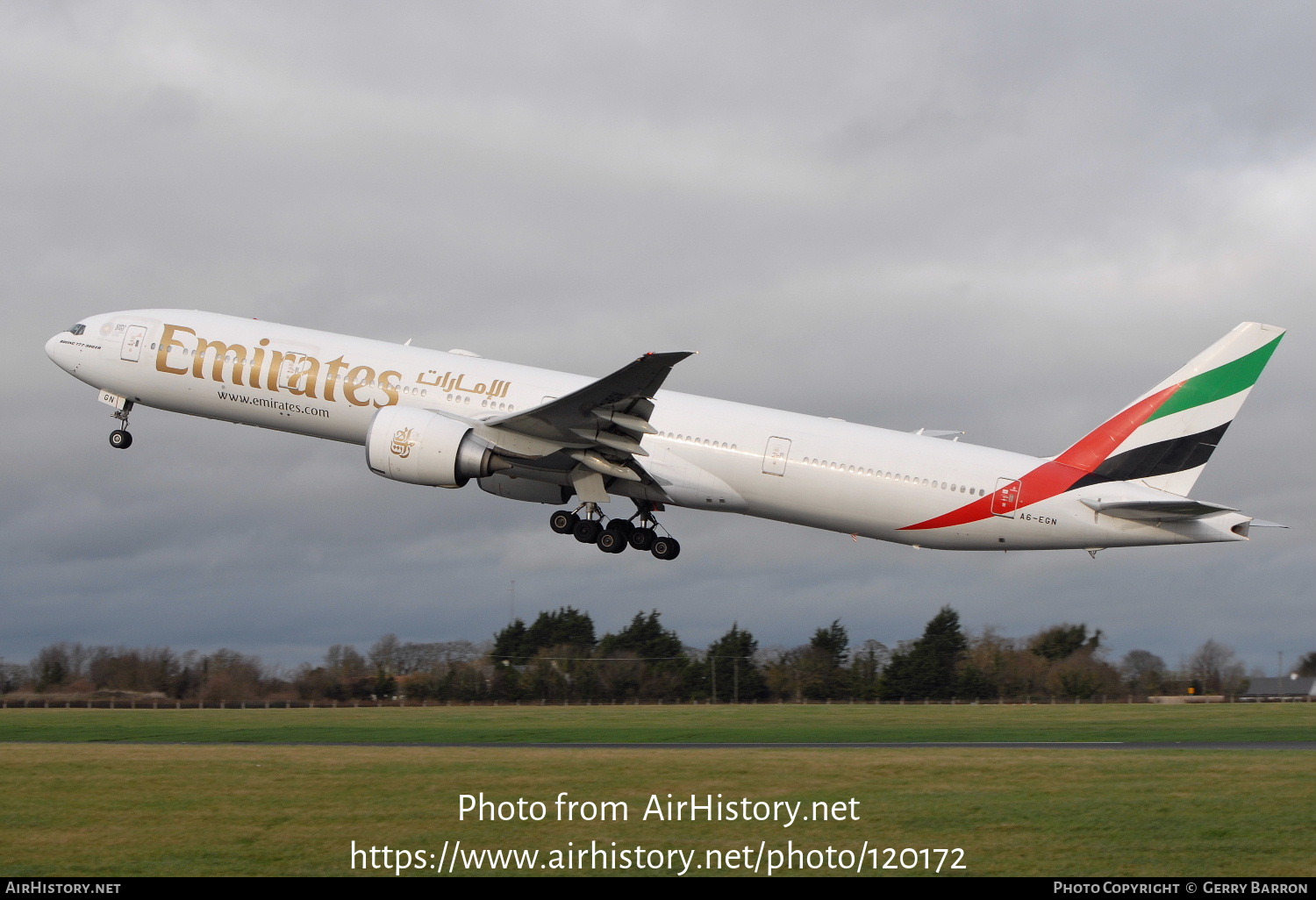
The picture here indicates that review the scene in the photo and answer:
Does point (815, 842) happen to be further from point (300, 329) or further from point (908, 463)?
point (300, 329)

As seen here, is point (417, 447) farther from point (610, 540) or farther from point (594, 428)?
point (610, 540)

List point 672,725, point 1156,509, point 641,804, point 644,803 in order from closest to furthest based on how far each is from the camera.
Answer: point 641,804
point 644,803
point 1156,509
point 672,725

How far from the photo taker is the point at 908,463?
113 ft

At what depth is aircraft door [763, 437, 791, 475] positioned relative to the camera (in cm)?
3428

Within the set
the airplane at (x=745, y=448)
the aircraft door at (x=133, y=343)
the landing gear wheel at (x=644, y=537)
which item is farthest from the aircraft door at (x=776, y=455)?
the aircraft door at (x=133, y=343)

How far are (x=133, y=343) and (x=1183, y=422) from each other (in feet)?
102

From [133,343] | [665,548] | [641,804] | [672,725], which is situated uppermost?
[133,343]

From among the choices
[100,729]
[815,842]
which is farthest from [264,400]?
[815,842]

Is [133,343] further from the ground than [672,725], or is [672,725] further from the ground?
[133,343]

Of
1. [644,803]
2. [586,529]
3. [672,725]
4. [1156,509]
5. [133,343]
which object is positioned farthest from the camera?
[672,725]

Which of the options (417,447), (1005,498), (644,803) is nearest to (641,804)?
(644,803)

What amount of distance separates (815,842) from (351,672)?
192 ft

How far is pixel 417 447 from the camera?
109 feet

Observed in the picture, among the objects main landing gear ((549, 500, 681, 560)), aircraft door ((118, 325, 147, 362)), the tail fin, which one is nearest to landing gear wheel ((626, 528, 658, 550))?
main landing gear ((549, 500, 681, 560))
